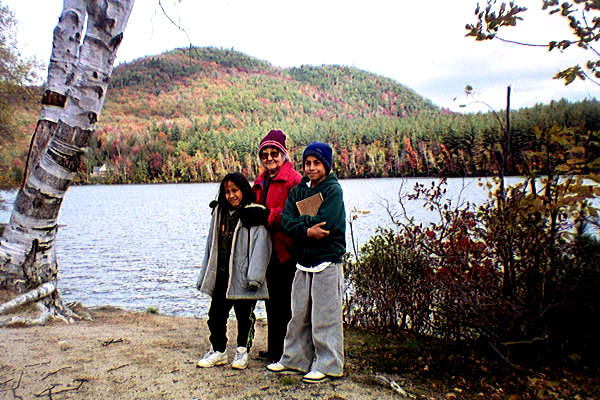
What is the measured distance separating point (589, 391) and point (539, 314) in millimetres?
690

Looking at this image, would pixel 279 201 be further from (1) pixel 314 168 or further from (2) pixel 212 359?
(2) pixel 212 359

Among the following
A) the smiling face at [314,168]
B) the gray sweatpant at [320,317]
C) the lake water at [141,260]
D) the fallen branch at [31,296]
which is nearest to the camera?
the gray sweatpant at [320,317]

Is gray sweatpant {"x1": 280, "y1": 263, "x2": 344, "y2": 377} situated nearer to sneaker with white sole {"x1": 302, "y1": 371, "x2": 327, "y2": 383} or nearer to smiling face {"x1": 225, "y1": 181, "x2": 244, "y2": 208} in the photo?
sneaker with white sole {"x1": 302, "y1": 371, "x2": 327, "y2": 383}

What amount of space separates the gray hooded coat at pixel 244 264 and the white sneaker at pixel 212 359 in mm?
564

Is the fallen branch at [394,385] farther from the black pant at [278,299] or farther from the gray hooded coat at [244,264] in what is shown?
the gray hooded coat at [244,264]

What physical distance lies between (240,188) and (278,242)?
0.61 metres

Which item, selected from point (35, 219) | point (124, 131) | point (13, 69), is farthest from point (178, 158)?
point (35, 219)

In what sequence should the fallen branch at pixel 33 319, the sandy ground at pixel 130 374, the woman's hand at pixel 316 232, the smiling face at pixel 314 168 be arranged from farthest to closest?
the fallen branch at pixel 33 319
the smiling face at pixel 314 168
the woman's hand at pixel 316 232
the sandy ground at pixel 130 374

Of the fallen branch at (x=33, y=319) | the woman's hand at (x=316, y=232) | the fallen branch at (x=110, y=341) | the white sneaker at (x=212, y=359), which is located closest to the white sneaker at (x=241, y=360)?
the white sneaker at (x=212, y=359)

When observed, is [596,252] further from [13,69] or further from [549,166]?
[13,69]

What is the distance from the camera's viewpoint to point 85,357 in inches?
157

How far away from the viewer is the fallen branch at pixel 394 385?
3.36 m

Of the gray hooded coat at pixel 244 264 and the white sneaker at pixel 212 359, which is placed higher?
the gray hooded coat at pixel 244 264

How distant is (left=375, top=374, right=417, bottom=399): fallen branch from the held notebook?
148 cm
